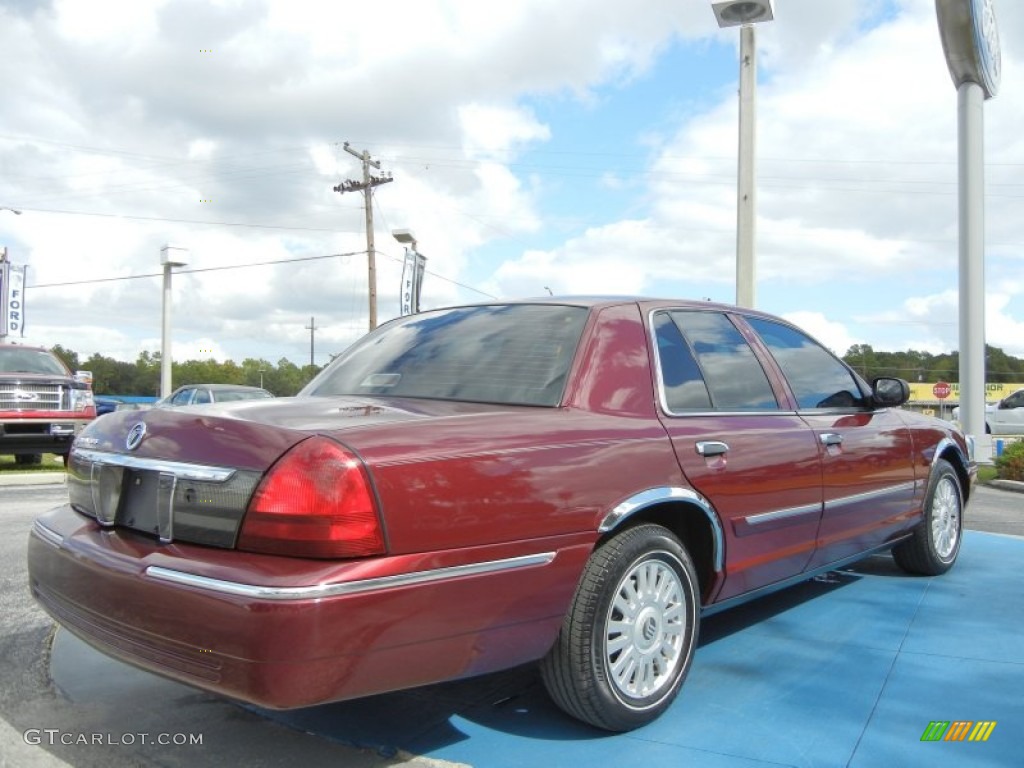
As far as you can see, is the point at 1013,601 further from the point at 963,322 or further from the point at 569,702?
the point at 963,322

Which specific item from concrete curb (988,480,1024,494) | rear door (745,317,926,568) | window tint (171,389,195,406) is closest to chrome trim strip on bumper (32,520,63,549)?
rear door (745,317,926,568)

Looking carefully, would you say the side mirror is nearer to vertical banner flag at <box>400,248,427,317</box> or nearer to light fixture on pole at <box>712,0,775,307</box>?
light fixture on pole at <box>712,0,775,307</box>

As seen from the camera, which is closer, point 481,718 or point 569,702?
point 569,702

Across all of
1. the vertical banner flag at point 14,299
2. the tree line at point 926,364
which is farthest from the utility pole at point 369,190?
the tree line at point 926,364

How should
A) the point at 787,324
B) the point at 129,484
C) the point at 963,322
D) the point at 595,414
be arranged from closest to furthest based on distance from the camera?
the point at 129,484 → the point at 595,414 → the point at 787,324 → the point at 963,322

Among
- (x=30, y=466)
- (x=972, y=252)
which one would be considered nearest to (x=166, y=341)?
(x=30, y=466)

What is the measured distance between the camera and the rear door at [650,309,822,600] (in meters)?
3.29

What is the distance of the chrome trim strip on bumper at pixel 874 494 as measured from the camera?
4012 millimetres

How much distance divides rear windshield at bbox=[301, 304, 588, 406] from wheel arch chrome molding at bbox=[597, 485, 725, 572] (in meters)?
0.43

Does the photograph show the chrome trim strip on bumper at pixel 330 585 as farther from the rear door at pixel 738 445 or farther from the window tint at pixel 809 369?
the window tint at pixel 809 369

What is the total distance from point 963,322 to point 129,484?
16.4 metres

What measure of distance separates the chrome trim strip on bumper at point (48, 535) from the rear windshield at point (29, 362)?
1040 centimetres

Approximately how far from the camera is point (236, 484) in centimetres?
237

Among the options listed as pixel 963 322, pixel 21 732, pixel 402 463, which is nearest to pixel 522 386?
pixel 402 463
